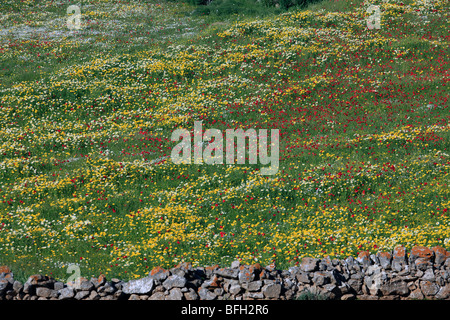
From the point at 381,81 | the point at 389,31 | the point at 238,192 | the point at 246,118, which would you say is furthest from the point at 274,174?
the point at 389,31

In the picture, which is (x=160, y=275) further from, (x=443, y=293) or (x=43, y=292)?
(x=443, y=293)

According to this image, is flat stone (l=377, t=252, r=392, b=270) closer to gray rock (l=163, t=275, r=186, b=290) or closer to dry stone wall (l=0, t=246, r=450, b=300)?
dry stone wall (l=0, t=246, r=450, b=300)

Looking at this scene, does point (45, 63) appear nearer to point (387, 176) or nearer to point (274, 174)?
point (274, 174)

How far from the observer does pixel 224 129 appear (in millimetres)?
24594

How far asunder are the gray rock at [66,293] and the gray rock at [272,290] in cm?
477

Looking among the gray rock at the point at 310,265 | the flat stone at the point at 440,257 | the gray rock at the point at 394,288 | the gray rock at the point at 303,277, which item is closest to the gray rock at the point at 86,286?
the gray rock at the point at 303,277

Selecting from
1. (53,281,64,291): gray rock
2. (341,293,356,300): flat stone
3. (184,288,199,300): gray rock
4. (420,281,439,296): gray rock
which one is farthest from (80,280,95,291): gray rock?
(420,281,439,296): gray rock

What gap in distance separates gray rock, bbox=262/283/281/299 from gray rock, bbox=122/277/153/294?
2.88 meters

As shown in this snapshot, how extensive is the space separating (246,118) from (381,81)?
978 centimetres

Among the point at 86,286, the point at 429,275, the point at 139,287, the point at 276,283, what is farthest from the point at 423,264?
the point at 86,286

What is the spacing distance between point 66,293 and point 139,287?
5.86 ft

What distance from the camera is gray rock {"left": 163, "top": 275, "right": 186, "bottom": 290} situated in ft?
34.9

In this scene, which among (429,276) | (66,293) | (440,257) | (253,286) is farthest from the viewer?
(440,257)

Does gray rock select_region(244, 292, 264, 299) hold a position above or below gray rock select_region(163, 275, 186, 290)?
below
